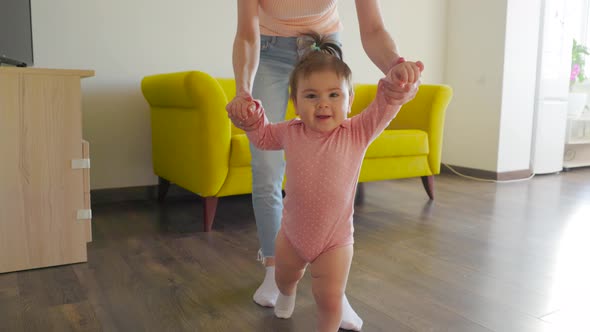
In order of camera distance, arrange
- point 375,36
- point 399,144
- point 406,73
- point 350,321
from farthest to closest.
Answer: point 399,144 < point 350,321 < point 375,36 < point 406,73

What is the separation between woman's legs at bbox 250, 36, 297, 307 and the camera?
1.38 metres

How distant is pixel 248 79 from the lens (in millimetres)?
1173

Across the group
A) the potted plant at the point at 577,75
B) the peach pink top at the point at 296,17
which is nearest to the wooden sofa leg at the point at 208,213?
the peach pink top at the point at 296,17

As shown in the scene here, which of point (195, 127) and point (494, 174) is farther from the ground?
point (195, 127)

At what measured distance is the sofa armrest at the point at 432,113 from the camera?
A: 2.83 m

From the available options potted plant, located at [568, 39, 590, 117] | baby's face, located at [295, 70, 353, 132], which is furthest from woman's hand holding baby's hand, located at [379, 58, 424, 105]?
potted plant, located at [568, 39, 590, 117]

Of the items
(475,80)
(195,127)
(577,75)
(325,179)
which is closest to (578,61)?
(577,75)

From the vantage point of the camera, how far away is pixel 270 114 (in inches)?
55.3

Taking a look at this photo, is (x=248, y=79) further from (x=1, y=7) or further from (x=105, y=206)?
(x=105, y=206)

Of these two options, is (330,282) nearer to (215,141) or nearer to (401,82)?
(401,82)

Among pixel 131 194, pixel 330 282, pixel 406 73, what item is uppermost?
pixel 406 73

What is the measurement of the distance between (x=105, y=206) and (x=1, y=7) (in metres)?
1.19

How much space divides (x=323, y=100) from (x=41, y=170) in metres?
1.15

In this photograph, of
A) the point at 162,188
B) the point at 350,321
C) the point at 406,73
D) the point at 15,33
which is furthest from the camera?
the point at 162,188
